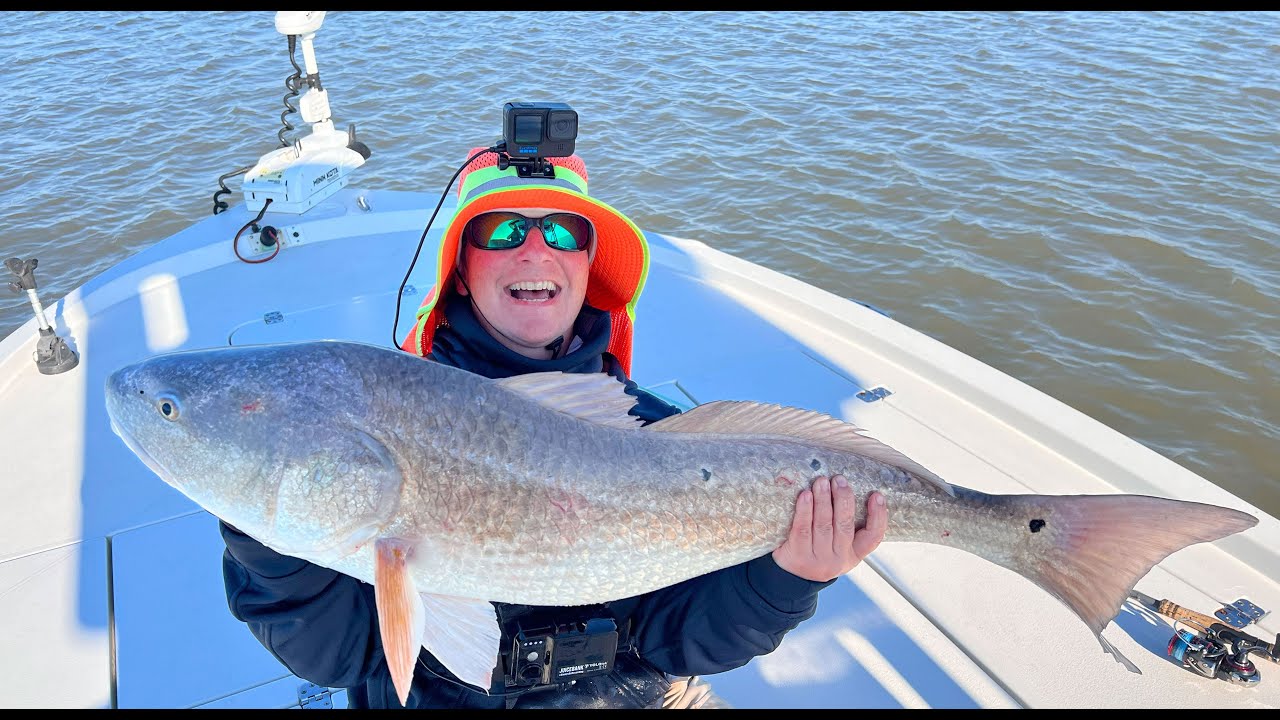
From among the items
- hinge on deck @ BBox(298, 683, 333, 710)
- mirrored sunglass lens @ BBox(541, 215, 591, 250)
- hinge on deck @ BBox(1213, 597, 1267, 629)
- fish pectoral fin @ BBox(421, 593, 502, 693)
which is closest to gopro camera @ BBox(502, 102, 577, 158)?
mirrored sunglass lens @ BBox(541, 215, 591, 250)

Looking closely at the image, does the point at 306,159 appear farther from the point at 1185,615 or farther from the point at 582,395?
the point at 1185,615

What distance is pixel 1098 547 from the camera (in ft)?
7.09

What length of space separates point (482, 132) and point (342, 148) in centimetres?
613

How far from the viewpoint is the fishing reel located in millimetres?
2998

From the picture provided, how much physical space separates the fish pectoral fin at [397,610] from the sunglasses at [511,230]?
43.3 inches

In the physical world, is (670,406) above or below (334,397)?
below

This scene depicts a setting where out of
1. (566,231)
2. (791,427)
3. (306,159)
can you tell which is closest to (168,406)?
(566,231)

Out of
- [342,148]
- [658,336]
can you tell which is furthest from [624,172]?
[658,336]

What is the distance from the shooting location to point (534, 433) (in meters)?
2.00

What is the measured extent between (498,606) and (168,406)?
1042 mm

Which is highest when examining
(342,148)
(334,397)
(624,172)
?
(334,397)

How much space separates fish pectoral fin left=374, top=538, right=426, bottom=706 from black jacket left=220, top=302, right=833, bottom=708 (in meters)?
0.29

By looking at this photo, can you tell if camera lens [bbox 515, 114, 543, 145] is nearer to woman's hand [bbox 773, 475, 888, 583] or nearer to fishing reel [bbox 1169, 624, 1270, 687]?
woman's hand [bbox 773, 475, 888, 583]
